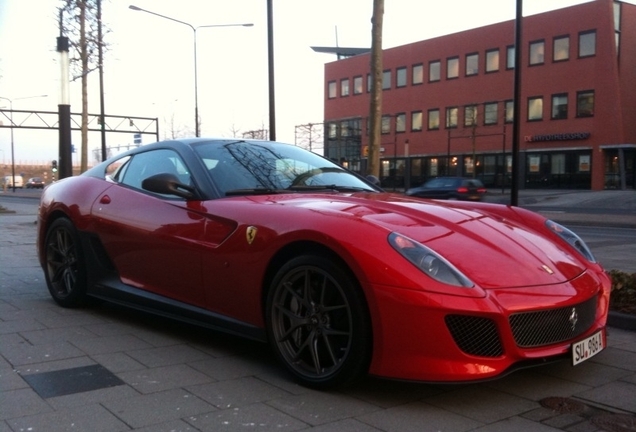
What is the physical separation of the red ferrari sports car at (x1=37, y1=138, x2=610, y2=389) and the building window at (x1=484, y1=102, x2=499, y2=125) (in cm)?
4465

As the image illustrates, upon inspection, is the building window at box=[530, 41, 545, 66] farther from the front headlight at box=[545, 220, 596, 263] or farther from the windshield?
the front headlight at box=[545, 220, 596, 263]

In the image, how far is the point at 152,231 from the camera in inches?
183

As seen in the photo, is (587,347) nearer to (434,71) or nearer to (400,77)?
(434,71)

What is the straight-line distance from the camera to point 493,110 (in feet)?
157

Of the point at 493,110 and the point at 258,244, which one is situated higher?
the point at 493,110

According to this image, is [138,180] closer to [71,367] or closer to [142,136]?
[71,367]

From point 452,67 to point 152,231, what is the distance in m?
48.8

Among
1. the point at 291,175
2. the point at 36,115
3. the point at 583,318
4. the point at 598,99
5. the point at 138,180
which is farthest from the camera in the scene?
the point at 36,115

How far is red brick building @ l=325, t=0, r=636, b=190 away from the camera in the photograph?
41625mm

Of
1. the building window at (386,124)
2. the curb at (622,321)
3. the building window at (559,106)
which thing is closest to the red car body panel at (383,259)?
the curb at (622,321)

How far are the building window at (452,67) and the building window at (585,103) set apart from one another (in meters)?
10.3

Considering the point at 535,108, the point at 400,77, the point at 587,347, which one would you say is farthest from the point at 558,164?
the point at 587,347

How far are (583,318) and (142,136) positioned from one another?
41360 millimetres

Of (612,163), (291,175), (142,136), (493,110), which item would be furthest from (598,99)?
(291,175)
